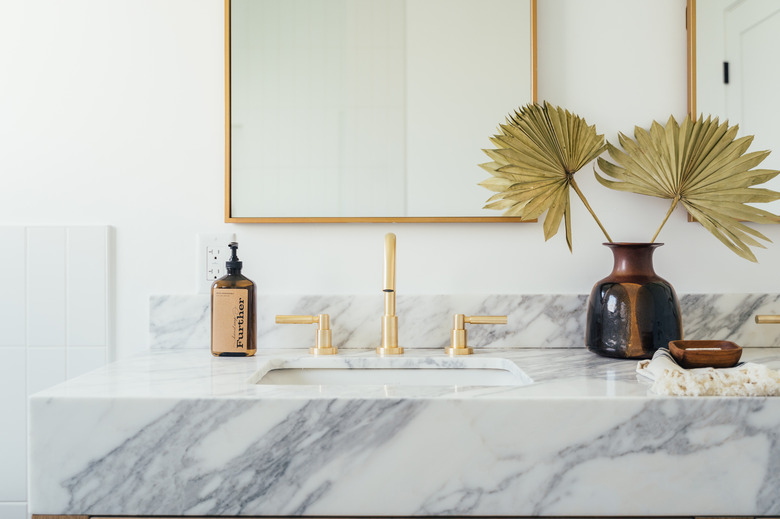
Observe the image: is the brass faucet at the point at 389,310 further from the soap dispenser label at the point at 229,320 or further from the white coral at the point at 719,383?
the white coral at the point at 719,383

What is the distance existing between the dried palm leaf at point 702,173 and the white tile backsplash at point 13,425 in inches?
51.6

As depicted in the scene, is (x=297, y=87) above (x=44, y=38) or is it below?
below

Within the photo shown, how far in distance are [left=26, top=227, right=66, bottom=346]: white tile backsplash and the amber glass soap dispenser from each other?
386 millimetres

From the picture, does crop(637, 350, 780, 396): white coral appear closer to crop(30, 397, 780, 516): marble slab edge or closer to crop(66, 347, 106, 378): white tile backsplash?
crop(30, 397, 780, 516): marble slab edge

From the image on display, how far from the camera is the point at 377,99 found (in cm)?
121

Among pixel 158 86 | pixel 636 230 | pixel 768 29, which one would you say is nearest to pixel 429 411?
pixel 636 230

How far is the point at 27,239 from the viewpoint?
120 centimetres

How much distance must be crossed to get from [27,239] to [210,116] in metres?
0.47

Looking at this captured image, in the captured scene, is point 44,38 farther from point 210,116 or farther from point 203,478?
point 203,478

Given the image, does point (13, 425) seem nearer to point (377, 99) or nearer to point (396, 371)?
point (396, 371)

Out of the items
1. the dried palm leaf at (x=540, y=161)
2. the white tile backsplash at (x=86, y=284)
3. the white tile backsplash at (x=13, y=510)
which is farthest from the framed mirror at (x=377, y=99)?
the white tile backsplash at (x=13, y=510)

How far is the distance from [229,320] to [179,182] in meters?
0.36

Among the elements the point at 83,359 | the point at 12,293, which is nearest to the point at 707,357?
the point at 83,359

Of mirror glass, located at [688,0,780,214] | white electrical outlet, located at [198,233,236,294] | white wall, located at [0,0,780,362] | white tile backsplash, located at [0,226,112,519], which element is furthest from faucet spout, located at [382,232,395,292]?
mirror glass, located at [688,0,780,214]
